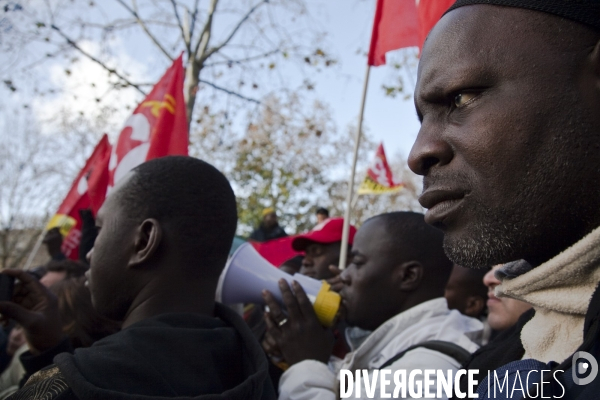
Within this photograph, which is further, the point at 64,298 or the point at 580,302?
the point at 64,298

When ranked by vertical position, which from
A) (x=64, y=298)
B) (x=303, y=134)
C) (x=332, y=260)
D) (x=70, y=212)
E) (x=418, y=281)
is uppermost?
(x=303, y=134)

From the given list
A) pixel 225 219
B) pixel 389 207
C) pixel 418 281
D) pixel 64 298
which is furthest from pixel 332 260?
pixel 389 207

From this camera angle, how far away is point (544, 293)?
3.78 feet

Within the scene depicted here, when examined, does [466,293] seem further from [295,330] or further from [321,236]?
[295,330]

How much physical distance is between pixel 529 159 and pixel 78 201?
5.31m

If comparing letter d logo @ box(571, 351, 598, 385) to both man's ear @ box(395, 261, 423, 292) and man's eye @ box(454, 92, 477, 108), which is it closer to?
man's eye @ box(454, 92, 477, 108)

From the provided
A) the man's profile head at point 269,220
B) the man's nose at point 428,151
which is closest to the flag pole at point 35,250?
the man's profile head at point 269,220

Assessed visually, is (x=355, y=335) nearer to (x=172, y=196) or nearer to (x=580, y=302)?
(x=172, y=196)

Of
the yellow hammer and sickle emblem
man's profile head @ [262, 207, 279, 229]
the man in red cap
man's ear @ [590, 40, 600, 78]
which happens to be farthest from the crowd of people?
man's profile head @ [262, 207, 279, 229]

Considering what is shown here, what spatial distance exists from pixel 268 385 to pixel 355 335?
1.35 metres

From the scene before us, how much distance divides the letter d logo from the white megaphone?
5.37 ft

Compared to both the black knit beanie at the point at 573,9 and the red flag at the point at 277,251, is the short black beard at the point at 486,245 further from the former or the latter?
the red flag at the point at 277,251

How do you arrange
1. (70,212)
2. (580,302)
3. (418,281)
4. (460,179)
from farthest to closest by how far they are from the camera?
(70,212)
(418,281)
(460,179)
(580,302)

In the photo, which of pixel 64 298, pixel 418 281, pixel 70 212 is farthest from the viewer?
pixel 70 212
